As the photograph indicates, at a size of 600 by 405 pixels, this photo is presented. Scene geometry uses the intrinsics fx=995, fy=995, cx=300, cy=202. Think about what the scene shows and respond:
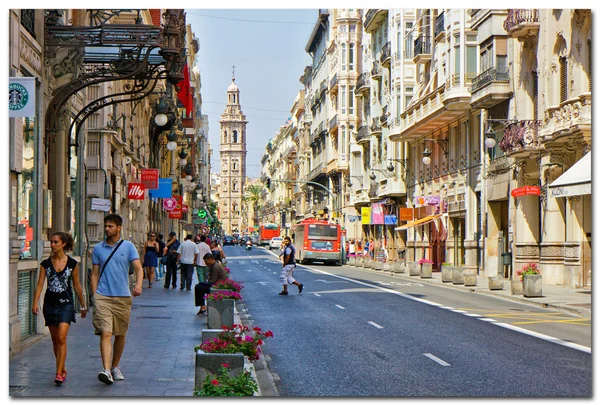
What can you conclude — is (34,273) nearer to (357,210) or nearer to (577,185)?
(577,185)

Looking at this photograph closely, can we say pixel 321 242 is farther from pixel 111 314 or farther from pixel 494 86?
pixel 111 314

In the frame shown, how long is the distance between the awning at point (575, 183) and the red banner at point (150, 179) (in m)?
16.5

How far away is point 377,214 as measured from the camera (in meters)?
66.1

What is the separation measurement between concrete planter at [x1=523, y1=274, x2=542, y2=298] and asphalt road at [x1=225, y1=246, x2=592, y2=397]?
98 cm

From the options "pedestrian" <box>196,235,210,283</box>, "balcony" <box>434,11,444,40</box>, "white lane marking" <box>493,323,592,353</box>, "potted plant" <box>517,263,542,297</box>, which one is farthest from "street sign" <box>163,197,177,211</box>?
"white lane marking" <box>493,323,592,353</box>

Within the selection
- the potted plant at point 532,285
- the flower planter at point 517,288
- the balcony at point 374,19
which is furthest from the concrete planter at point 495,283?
the balcony at point 374,19

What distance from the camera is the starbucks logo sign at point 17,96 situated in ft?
35.5

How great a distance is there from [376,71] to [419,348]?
2135 inches

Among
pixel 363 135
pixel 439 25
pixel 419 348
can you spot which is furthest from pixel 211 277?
pixel 363 135

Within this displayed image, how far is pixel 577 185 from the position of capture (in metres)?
24.6

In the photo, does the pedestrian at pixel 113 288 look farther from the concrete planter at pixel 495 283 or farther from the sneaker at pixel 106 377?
the concrete planter at pixel 495 283

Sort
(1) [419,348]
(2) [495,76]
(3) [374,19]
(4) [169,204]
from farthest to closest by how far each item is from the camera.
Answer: (3) [374,19] < (4) [169,204] < (2) [495,76] < (1) [419,348]

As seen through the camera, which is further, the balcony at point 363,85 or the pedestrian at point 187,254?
the balcony at point 363,85

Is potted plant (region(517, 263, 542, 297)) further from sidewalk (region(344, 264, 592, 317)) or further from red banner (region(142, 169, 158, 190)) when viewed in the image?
red banner (region(142, 169, 158, 190))
